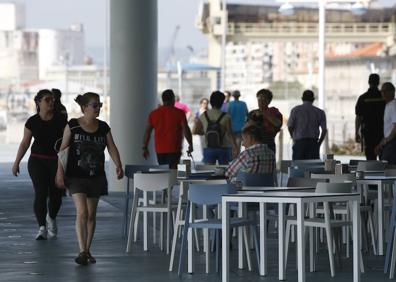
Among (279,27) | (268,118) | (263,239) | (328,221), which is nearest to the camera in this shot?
(263,239)

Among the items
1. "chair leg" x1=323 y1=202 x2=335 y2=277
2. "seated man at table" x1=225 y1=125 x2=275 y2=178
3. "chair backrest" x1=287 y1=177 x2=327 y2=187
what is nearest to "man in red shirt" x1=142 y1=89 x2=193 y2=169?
"seated man at table" x1=225 y1=125 x2=275 y2=178

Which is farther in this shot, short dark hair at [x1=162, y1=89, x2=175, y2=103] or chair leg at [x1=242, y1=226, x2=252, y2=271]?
short dark hair at [x1=162, y1=89, x2=175, y2=103]

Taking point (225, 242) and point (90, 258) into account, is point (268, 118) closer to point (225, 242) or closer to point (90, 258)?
point (90, 258)

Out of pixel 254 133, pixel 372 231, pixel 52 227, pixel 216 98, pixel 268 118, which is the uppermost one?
pixel 216 98

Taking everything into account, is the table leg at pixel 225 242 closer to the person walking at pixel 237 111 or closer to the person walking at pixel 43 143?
the person walking at pixel 43 143

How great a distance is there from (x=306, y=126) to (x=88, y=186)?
6701mm

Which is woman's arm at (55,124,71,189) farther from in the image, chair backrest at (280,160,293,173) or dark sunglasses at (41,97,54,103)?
chair backrest at (280,160,293,173)

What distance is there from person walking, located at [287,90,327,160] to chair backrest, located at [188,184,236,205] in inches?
303

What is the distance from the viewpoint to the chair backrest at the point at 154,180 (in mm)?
12758

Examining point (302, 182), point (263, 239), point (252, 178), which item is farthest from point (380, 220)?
point (263, 239)

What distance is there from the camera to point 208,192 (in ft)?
35.0

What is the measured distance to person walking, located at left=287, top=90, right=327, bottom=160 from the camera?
1830cm

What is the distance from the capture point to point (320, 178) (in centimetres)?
1253

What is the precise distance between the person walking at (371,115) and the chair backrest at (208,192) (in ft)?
26.5
